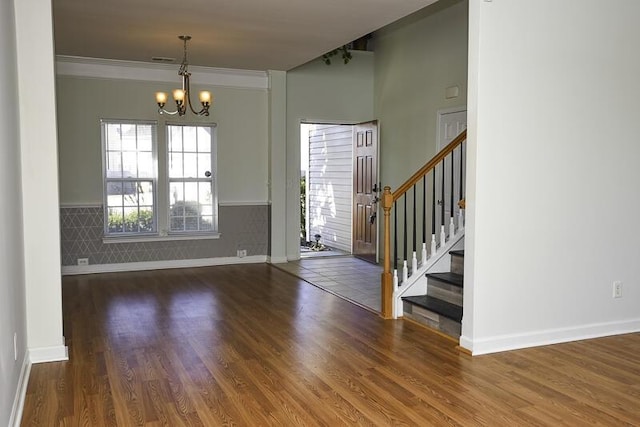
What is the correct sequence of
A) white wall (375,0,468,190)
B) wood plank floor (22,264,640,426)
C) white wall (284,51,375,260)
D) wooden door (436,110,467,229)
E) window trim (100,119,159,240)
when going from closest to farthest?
1. wood plank floor (22,264,640,426)
2. wooden door (436,110,467,229)
3. white wall (375,0,468,190)
4. window trim (100,119,159,240)
5. white wall (284,51,375,260)

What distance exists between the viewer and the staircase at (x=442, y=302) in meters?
4.46

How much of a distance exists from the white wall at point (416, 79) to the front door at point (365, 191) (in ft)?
0.57

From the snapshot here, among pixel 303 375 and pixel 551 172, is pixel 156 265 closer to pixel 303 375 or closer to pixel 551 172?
pixel 303 375

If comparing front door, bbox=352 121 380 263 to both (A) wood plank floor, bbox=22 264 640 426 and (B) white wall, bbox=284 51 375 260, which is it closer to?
(B) white wall, bbox=284 51 375 260

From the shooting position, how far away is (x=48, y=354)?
389 cm

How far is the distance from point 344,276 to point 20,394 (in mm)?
4319

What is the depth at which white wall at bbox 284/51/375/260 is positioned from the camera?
806 cm

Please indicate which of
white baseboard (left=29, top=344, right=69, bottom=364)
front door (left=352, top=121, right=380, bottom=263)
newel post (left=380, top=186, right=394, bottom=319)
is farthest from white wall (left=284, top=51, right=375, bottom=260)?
white baseboard (left=29, top=344, right=69, bottom=364)

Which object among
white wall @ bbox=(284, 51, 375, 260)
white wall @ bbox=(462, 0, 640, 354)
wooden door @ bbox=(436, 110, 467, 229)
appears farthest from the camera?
white wall @ bbox=(284, 51, 375, 260)

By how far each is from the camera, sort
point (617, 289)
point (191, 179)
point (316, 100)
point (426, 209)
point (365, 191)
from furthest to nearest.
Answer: point (365, 191), point (316, 100), point (191, 179), point (426, 209), point (617, 289)

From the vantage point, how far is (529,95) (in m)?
4.09

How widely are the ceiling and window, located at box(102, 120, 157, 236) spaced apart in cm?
93

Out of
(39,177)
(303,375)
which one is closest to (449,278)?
(303,375)

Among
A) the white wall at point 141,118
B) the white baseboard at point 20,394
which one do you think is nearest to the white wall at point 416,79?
the white wall at point 141,118
